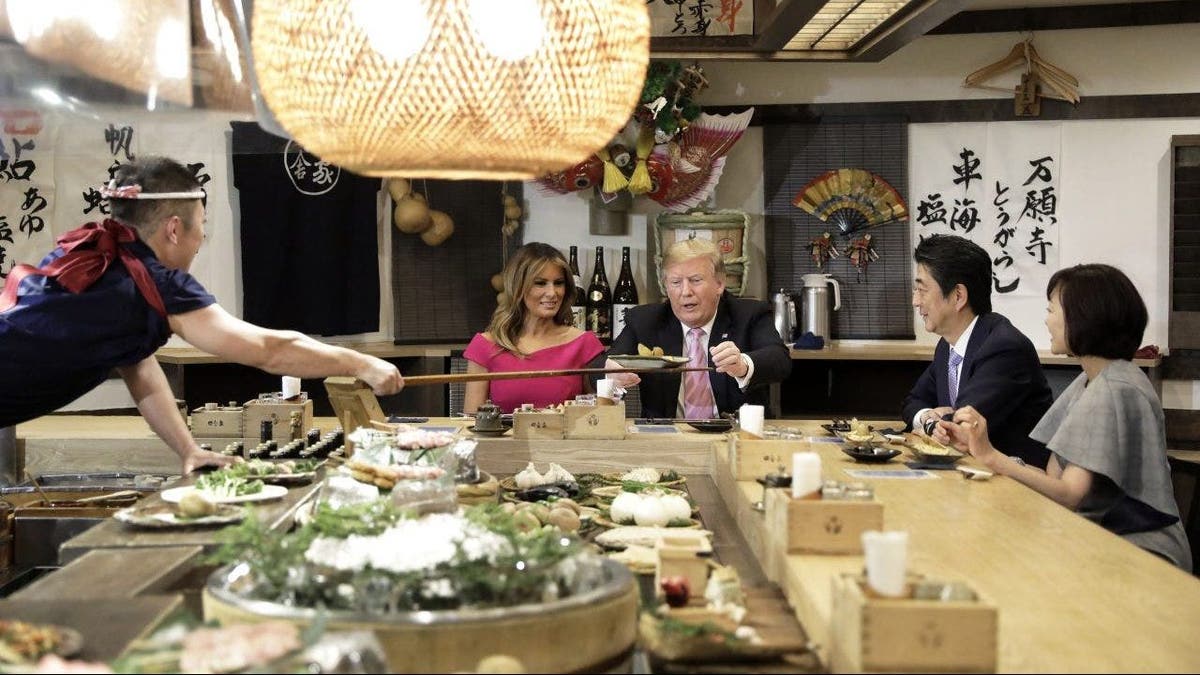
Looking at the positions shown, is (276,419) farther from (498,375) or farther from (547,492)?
(547,492)

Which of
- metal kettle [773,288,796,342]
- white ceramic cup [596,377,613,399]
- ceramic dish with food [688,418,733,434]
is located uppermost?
metal kettle [773,288,796,342]

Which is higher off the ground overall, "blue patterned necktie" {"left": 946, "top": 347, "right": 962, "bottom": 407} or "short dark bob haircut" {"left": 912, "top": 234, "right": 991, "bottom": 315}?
"short dark bob haircut" {"left": 912, "top": 234, "right": 991, "bottom": 315}

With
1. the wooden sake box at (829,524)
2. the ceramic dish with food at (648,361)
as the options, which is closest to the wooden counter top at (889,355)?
the ceramic dish with food at (648,361)

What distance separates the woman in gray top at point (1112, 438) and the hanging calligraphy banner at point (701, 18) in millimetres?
2661

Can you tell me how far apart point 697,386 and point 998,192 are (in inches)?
118

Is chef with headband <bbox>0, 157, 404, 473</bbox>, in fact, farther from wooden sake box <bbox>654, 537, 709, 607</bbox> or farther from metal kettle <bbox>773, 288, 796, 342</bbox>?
metal kettle <bbox>773, 288, 796, 342</bbox>

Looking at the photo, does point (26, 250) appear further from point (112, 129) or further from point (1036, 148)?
point (1036, 148)

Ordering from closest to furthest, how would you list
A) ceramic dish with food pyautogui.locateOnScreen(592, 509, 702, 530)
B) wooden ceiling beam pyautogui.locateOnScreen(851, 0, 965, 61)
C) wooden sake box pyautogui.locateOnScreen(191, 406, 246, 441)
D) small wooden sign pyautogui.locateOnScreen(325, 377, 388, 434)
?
ceramic dish with food pyautogui.locateOnScreen(592, 509, 702, 530), small wooden sign pyautogui.locateOnScreen(325, 377, 388, 434), wooden sake box pyautogui.locateOnScreen(191, 406, 246, 441), wooden ceiling beam pyautogui.locateOnScreen(851, 0, 965, 61)

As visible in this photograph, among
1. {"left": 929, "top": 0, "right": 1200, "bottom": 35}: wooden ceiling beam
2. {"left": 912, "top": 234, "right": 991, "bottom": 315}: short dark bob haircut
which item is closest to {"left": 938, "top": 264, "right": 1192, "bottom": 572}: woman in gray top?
{"left": 912, "top": 234, "right": 991, "bottom": 315}: short dark bob haircut

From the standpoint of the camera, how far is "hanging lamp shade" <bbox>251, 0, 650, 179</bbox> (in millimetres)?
2664

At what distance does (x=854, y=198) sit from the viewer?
774cm

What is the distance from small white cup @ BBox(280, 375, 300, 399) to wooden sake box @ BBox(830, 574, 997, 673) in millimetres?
3025

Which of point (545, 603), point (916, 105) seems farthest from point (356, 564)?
point (916, 105)

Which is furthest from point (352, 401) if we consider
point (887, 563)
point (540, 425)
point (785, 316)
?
point (785, 316)
